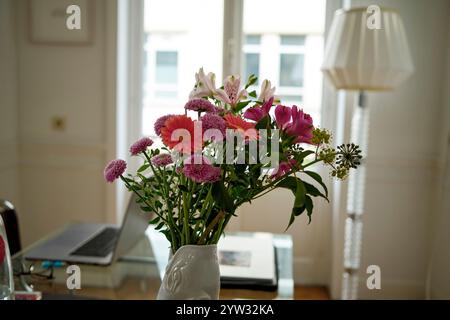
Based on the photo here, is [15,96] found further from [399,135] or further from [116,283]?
[399,135]

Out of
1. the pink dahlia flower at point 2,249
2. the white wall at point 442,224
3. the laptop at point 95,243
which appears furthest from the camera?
the white wall at point 442,224

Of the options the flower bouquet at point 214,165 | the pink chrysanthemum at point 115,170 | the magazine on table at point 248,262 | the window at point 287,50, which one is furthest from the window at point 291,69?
the pink chrysanthemum at point 115,170

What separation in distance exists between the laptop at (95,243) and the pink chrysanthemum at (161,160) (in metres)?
0.50

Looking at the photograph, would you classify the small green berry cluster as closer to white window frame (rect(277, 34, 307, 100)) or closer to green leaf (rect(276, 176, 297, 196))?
green leaf (rect(276, 176, 297, 196))

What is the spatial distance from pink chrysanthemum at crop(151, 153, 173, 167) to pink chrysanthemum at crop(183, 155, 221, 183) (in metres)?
0.05

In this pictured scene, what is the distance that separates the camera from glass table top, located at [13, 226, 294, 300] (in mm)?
970

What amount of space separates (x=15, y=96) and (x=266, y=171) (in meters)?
1.54

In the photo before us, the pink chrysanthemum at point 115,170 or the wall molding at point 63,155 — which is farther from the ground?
the pink chrysanthemum at point 115,170

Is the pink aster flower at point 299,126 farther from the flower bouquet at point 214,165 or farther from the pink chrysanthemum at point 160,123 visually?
the pink chrysanthemum at point 160,123

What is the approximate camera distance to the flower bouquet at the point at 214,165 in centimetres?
56

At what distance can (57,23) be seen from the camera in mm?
1865
